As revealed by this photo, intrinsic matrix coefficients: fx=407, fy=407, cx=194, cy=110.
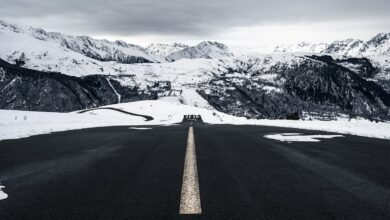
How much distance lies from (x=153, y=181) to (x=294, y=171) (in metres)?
2.45

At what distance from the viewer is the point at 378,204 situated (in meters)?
4.61

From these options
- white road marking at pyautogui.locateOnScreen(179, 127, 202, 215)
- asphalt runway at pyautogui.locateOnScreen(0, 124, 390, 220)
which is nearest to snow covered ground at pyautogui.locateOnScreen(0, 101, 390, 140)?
asphalt runway at pyautogui.locateOnScreen(0, 124, 390, 220)

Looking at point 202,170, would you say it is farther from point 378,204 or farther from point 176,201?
point 378,204

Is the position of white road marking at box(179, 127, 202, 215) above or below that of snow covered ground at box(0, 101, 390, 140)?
above

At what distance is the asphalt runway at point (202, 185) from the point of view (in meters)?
4.34

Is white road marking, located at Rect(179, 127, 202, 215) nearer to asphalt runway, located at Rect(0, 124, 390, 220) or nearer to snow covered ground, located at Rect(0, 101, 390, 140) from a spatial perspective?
asphalt runway, located at Rect(0, 124, 390, 220)

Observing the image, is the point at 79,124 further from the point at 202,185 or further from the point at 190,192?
the point at 190,192

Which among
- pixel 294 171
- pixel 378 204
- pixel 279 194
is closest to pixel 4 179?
pixel 279 194

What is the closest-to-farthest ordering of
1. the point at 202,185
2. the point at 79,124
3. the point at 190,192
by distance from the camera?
the point at 190,192 < the point at 202,185 < the point at 79,124

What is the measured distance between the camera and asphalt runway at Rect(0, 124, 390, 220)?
4.34m

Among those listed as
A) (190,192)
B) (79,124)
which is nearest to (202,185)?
(190,192)

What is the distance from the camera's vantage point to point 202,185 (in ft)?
18.6

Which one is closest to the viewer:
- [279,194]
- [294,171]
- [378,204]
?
[378,204]

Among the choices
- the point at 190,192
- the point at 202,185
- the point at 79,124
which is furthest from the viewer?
the point at 79,124
